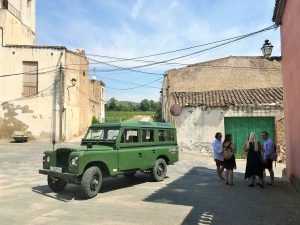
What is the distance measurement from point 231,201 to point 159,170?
3588 millimetres

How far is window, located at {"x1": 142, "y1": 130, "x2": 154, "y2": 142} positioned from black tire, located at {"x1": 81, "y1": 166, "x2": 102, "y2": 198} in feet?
8.22

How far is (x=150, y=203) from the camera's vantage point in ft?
28.1

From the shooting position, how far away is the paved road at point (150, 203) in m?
7.16

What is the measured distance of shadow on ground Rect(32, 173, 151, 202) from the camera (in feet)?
30.8

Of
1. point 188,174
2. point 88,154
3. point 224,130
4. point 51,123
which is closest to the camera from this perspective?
point 88,154

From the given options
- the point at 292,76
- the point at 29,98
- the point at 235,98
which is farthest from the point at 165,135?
the point at 29,98

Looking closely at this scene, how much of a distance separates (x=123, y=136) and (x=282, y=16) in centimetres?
652

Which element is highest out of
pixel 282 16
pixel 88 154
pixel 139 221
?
pixel 282 16

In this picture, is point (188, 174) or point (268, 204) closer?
point (268, 204)

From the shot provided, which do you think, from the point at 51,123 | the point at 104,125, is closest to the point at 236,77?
the point at 51,123

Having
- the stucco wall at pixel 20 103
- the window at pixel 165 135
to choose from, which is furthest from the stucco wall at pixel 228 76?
the window at pixel 165 135

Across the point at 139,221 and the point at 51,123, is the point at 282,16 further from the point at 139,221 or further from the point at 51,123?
the point at 51,123

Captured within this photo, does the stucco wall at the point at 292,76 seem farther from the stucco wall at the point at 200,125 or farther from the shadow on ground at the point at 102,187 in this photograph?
the stucco wall at the point at 200,125

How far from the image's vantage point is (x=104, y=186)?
1084 centimetres
